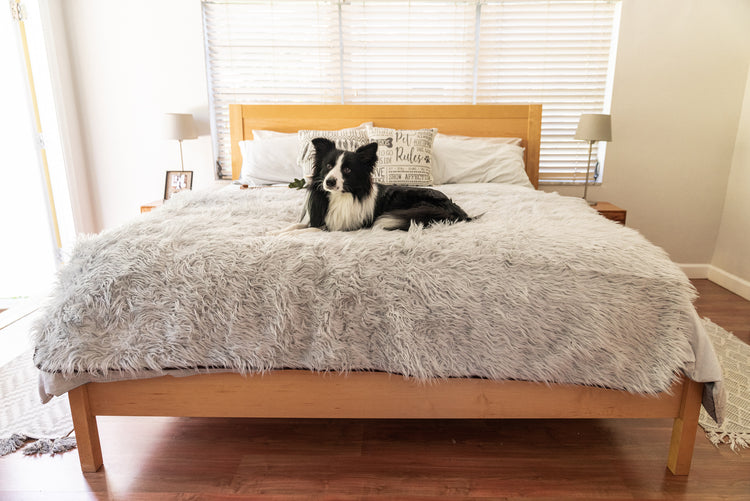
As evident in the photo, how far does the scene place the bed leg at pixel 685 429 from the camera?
1.30m

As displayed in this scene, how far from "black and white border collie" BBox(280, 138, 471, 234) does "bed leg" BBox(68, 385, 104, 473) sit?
2.57ft

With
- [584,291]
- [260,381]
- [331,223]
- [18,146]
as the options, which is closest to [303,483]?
[260,381]

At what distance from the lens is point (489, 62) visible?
10.6 ft

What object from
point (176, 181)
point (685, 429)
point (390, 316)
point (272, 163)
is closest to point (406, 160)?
point (272, 163)

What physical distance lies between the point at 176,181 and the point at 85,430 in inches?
→ 86.9

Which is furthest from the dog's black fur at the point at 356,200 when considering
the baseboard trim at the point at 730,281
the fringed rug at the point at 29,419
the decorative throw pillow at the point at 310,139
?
the baseboard trim at the point at 730,281

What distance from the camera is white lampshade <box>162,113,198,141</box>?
301 cm

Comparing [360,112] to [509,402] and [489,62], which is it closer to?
[489,62]

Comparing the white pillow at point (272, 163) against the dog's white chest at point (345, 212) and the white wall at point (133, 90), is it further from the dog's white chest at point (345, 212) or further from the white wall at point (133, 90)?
the dog's white chest at point (345, 212)

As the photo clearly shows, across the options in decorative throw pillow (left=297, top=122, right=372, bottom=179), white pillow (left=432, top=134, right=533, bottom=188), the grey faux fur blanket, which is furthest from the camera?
white pillow (left=432, top=134, right=533, bottom=188)

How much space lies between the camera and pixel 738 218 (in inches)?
122

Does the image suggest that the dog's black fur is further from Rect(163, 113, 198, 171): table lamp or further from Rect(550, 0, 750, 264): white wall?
Rect(550, 0, 750, 264): white wall

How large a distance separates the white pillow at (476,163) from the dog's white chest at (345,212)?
1290mm

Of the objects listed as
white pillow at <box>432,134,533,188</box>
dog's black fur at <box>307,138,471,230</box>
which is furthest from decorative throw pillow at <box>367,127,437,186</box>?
dog's black fur at <box>307,138,471,230</box>
